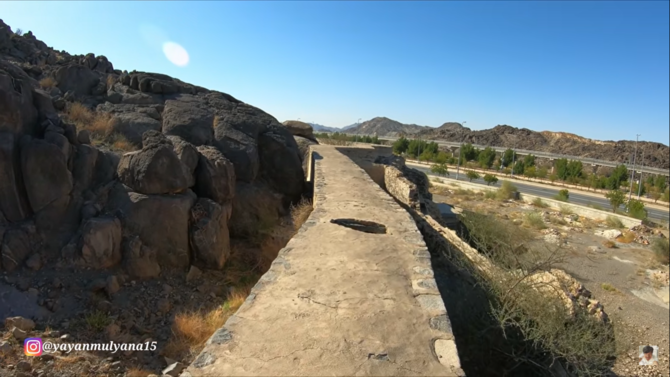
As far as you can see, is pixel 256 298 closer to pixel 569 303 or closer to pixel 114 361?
pixel 114 361

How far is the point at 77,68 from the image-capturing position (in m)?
10.2

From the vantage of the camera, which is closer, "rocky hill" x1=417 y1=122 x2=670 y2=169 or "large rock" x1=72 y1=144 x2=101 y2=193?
"large rock" x1=72 y1=144 x2=101 y2=193

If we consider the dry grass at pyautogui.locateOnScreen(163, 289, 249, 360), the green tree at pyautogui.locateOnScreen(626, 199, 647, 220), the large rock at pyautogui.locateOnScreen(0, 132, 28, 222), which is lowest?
the green tree at pyautogui.locateOnScreen(626, 199, 647, 220)

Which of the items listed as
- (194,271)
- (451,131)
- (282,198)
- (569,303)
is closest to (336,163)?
(282,198)

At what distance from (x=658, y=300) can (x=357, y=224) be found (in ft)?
42.8

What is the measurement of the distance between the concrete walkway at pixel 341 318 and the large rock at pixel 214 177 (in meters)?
3.14

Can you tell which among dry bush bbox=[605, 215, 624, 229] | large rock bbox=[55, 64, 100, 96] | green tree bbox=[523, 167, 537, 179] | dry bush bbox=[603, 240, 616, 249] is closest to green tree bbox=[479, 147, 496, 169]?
green tree bbox=[523, 167, 537, 179]

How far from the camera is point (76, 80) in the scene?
33.0 feet

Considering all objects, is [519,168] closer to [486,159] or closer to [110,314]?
[486,159]

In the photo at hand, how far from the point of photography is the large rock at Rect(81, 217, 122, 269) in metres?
5.64

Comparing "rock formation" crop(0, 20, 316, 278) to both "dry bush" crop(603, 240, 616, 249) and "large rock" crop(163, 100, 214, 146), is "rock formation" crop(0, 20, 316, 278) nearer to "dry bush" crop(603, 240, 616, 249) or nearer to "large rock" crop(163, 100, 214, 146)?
"large rock" crop(163, 100, 214, 146)

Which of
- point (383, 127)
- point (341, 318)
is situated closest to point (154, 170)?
point (341, 318)

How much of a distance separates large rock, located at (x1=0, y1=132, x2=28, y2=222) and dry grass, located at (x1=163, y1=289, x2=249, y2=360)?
2787mm

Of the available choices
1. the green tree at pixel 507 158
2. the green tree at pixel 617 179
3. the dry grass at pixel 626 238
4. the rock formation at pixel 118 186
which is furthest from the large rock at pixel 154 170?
the green tree at pixel 507 158
